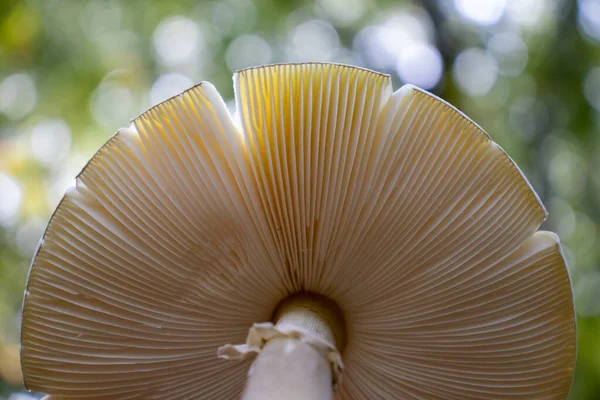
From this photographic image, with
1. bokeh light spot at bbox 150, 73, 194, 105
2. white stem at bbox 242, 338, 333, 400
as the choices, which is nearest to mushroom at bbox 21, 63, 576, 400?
white stem at bbox 242, 338, 333, 400

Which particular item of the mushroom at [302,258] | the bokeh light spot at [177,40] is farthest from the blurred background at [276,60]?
the mushroom at [302,258]

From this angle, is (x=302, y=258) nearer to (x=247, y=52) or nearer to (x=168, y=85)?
(x=168, y=85)

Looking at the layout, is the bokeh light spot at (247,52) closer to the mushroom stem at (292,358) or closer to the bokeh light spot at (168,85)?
the bokeh light spot at (168,85)

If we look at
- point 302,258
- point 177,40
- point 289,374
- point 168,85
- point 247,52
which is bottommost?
point 289,374

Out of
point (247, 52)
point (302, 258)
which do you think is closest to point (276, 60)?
point (247, 52)

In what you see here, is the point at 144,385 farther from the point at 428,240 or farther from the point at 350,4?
the point at 350,4

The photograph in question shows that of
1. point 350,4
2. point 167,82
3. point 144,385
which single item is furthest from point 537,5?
point 144,385

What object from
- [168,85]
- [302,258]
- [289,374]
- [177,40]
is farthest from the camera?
[177,40]
